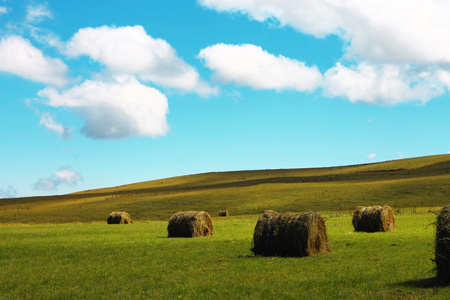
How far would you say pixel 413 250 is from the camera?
17.6 metres

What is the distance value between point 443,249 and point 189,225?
56.6ft

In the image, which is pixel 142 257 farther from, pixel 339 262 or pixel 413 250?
pixel 413 250

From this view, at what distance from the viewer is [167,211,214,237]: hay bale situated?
88.9 ft

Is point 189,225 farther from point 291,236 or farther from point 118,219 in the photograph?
point 118,219

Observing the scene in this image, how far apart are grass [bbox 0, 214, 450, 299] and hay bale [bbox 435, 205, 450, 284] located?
21.9 inches

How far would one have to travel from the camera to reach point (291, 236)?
17766mm

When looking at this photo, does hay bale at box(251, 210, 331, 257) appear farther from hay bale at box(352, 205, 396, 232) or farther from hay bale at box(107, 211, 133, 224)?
hay bale at box(107, 211, 133, 224)

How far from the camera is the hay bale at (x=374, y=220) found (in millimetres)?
27703

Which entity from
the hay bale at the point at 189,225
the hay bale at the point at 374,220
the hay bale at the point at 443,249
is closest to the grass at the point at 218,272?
the hay bale at the point at 443,249

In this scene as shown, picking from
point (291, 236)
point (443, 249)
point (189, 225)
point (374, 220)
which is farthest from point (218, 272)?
point (374, 220)

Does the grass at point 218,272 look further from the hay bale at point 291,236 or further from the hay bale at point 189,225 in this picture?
the hay bale at point 189,225

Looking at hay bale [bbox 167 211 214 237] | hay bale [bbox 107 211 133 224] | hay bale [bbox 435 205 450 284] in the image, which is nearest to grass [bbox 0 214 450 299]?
hay bale [bbox 435 205 450 284]

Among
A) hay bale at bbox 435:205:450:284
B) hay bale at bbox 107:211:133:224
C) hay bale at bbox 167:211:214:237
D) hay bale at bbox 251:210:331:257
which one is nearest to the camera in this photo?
hay bale at bbox 435:205:450:284

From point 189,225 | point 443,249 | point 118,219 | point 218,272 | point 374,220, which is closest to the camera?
point 443,249
